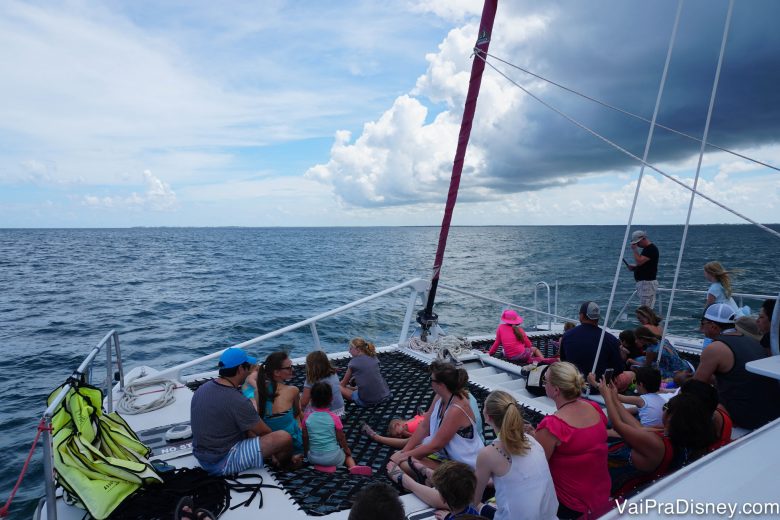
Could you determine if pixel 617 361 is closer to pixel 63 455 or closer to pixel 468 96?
pixel 468 96

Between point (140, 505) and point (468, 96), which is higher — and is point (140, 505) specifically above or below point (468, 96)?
below

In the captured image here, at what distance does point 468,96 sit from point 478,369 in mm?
3882

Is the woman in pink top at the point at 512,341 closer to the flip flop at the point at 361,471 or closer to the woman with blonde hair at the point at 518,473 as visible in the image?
the flip flop at the point at 361,471

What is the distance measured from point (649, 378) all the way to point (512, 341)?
3.07 meters

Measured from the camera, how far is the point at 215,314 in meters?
22.0

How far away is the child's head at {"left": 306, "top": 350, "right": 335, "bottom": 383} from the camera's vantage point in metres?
4.64

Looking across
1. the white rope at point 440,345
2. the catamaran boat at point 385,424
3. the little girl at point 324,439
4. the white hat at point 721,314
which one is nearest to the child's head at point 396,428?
the catamaran boat at point 385,424

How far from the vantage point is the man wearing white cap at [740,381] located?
3.45m

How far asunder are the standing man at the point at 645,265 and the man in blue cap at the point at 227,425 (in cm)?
608

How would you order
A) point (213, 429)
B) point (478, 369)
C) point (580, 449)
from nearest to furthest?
1. point (580, 449)
2. point (213, 429)
3. point (478, 369)

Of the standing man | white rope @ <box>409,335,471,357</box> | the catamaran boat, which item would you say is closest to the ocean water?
the catamaran boat

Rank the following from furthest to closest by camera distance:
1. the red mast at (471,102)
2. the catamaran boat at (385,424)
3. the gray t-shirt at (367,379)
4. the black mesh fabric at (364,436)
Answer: the red mast at (471,102) → the gray t-shirt at (367,379) → the black mesh fabric at (364,436) → the catamaran boat at (385,424)

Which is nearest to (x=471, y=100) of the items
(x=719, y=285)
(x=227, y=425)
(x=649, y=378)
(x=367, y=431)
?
(x=649, y=378)

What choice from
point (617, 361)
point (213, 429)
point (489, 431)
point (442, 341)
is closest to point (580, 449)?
point (489, 431)
